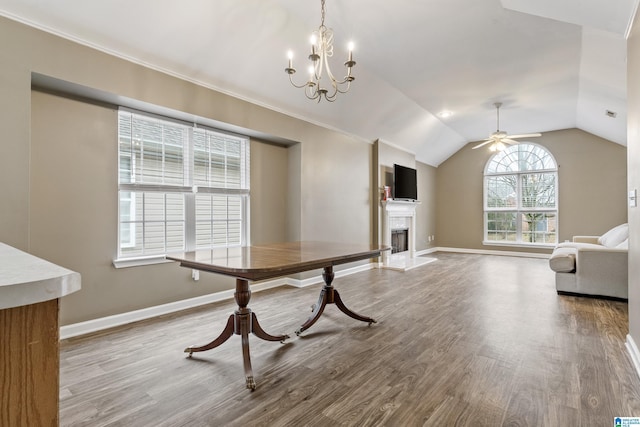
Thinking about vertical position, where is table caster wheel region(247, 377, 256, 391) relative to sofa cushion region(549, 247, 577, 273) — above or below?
below

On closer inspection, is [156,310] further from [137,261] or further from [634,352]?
[634,352]

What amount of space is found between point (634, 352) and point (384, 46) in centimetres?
358

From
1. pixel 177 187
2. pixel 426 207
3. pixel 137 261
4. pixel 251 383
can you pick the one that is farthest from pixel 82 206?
pixel 426 207

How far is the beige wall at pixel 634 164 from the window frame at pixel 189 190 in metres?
3.75

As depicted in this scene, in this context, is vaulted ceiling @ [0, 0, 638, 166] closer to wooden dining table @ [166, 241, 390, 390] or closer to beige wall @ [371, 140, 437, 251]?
beige wall @ [371, 140, 437, 251]

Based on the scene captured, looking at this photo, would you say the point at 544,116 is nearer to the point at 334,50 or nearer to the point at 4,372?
the point at 334,50

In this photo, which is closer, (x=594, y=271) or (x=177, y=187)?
(x=177, y=187)

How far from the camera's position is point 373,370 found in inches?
83.9

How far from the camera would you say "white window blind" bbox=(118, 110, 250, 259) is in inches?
124

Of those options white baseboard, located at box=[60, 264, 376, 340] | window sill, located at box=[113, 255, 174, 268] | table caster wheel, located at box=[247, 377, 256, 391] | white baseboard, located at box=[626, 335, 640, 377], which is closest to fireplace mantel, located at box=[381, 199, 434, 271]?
white baseboard, located at box=[60, 264, 376, 340]

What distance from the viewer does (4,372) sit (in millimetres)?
523

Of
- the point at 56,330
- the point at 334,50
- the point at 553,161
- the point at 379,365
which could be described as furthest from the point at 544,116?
the point at 56,330

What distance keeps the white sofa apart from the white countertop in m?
4.93

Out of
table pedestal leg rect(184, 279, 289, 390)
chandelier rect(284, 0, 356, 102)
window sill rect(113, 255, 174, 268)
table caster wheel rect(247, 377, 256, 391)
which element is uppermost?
chandelier rect(284, 0, 356, 102)
